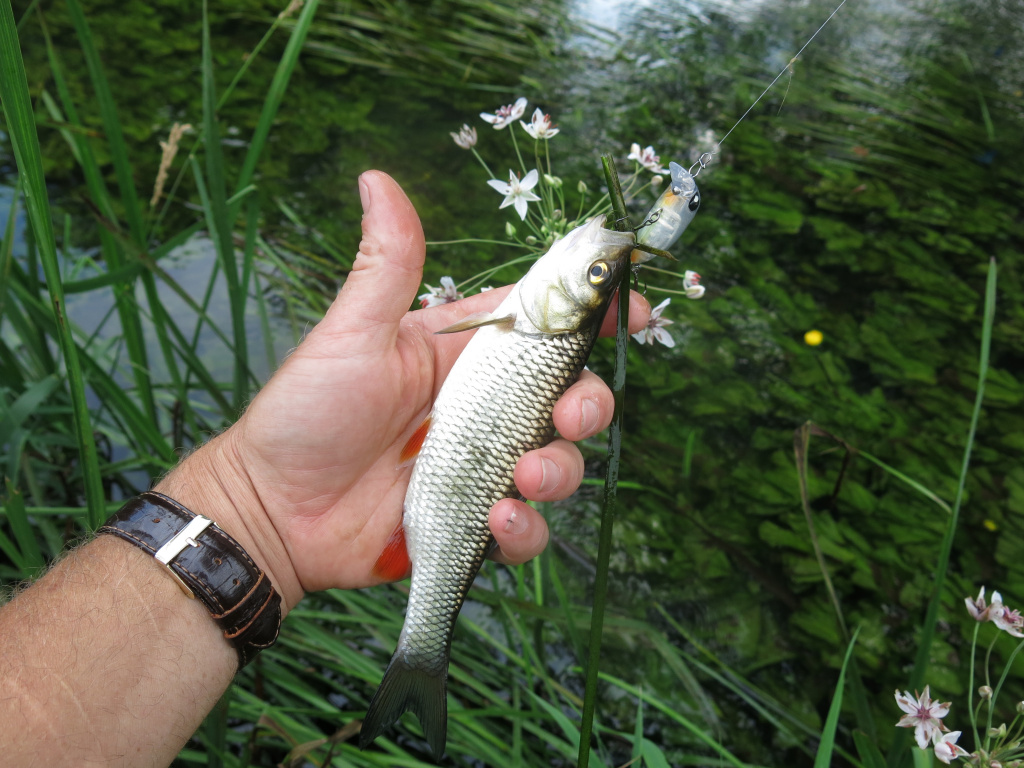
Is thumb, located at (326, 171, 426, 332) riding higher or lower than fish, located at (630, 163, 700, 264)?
lower

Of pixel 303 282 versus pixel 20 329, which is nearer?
pixel 20 329

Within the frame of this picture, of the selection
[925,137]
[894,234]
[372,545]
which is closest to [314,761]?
[372,545]

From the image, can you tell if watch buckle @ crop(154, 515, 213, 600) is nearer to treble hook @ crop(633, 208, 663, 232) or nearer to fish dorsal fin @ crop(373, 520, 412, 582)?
fish dorsal fin @ crop(373, 520, 412, 582)

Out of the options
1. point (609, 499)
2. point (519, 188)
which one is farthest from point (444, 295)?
point (609, 499)

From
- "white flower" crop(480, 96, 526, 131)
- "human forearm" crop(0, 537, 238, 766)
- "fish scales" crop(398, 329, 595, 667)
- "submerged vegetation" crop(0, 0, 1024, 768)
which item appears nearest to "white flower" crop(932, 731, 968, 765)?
"submerged vegetation" crop(0, 0, 1024, 768)

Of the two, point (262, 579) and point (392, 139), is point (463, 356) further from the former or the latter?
point (392, 139)

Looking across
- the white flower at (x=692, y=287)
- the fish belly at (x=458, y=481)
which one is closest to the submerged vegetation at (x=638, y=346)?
the white flower at (x=692, y=287)

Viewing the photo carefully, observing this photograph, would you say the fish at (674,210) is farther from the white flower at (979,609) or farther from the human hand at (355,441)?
the white flower at (979,609)
